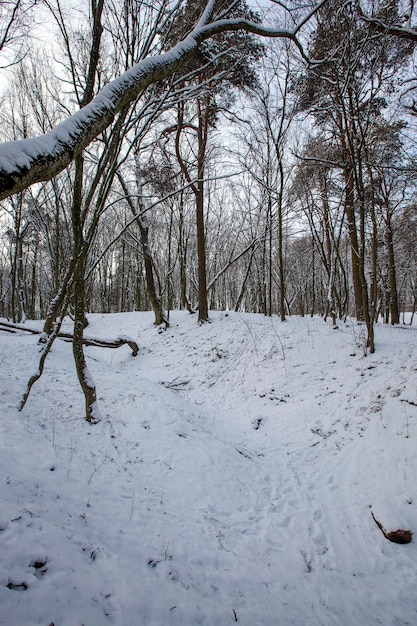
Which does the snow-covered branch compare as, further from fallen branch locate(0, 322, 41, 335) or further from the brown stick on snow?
fallen branch locate(0, 322, 41, 335)

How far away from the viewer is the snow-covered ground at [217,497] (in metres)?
1.75

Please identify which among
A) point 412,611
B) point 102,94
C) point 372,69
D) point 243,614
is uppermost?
point 372,69

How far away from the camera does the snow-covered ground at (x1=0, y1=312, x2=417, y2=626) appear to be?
1748 millimetres

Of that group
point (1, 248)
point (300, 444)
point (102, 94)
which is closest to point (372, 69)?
point (102, 94)

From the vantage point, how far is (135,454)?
384 centimetres

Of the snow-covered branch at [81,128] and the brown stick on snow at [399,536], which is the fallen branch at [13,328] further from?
the brown stick on snow at [399,536]

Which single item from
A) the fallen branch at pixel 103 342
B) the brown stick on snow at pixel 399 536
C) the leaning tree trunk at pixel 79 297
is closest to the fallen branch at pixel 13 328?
the fallen branch at pixel 103 342

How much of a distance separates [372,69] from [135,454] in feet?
28.6

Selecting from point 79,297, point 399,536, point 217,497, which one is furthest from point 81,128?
point 399,536

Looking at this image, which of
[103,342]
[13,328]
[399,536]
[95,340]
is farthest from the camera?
[13,328]

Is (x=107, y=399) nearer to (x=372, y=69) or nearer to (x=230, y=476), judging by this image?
(x=230, y=476)

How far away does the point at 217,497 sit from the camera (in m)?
3.35

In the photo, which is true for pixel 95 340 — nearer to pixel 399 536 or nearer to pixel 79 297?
pixel 79 297

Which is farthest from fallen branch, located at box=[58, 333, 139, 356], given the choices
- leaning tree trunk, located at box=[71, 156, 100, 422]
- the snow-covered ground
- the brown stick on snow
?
the brown stick on snow
